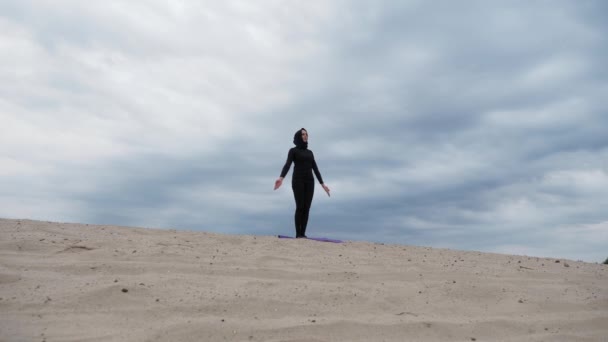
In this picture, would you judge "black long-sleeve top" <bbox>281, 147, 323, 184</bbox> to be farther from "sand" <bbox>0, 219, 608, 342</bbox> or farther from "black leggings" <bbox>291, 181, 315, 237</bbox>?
"sand" <bbox>0, 219, 608, 342</bbox>

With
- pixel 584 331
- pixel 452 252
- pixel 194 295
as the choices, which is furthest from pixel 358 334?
pixel 452 252

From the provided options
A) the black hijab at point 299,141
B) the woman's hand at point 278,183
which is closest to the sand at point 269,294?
the woman's hand at point 278,183

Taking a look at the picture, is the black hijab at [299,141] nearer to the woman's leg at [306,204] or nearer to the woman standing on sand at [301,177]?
the woman standing on sand at [301,177]

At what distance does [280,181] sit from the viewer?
8078 mm

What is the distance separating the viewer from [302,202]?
827 centimetres

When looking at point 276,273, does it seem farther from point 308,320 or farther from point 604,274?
point 604,274

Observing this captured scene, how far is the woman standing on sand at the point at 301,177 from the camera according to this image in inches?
326

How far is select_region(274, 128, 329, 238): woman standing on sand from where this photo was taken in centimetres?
829

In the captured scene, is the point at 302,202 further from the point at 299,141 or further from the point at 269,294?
the point at 269,294

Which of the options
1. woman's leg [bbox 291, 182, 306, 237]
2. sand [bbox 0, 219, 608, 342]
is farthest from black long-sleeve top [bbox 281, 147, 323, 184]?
sand [bbox 0, 219, 608, 342]

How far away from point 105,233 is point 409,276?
3.88 metres

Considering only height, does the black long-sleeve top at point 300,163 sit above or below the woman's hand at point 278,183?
above

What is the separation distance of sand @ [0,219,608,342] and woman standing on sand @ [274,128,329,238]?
179 cm

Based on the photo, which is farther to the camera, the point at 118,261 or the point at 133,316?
the point at 118,261
